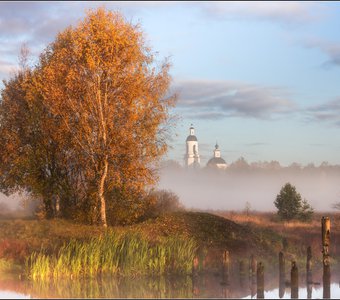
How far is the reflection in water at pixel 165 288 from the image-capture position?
874 inches

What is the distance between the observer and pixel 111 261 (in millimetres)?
26062

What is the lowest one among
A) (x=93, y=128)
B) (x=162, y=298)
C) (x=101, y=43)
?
(x=162, y=298)

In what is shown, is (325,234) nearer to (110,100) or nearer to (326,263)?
(326,263)

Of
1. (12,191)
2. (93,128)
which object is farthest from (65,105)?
(12,191)

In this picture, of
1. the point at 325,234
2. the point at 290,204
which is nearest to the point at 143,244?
the point at 325,234

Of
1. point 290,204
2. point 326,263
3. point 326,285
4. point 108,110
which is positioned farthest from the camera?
point 290,204

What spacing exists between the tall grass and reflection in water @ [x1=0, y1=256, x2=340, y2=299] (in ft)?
2.70

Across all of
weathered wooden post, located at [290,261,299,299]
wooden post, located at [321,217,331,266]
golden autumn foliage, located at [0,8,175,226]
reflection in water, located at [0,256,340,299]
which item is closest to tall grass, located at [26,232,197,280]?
reflection in water, located at [0,256,340,299]

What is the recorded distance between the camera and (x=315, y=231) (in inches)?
1711

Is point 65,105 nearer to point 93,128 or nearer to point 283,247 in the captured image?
point 93,128

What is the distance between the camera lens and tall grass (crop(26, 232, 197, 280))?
2503 centimetres

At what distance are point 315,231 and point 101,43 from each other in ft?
68.8

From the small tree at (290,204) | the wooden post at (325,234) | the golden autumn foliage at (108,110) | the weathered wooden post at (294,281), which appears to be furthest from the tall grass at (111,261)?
the small tree at (290,204)

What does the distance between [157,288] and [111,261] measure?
3239mm
